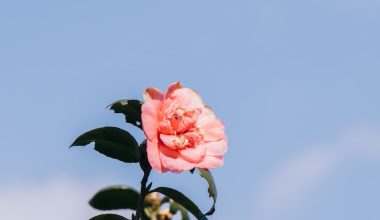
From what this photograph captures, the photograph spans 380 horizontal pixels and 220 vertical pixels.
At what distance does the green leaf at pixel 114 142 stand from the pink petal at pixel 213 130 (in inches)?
9.2

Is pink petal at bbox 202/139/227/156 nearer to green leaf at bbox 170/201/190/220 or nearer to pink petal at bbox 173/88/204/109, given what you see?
pink petal at bbox 173/88/204/109

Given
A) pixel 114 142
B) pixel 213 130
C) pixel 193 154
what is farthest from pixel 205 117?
pixel 114 142

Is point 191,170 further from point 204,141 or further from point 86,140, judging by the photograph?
point 86,140

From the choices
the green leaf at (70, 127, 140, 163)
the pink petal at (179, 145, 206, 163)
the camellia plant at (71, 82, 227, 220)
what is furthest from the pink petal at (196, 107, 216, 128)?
the green leaf at (70, 127, 140, 163)

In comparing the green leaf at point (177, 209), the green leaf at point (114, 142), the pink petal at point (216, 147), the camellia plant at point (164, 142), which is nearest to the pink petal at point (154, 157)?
the camellia plant at point (164, 142)

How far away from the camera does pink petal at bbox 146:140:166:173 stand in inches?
74.1

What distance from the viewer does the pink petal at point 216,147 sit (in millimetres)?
2059

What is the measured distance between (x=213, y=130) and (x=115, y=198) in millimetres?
390

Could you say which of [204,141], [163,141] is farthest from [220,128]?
[163,141]

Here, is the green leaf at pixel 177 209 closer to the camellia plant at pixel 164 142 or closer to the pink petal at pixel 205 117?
the camellia plant at pixel 164 142

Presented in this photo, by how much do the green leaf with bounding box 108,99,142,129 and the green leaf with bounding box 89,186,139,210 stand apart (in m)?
0.24

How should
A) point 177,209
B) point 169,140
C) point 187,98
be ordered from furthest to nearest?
point 177,209
point 187,98
point 169,140

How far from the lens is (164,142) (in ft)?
6.51

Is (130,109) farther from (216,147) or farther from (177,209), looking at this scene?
(177,209)
